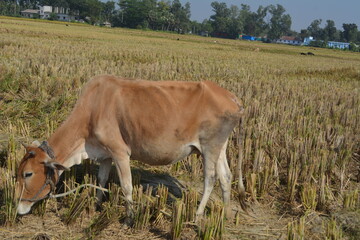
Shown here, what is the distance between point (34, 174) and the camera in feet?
14.0

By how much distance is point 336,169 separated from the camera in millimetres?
6137

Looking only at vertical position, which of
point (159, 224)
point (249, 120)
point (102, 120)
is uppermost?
point (102, 120)

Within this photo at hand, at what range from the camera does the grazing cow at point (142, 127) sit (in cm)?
450

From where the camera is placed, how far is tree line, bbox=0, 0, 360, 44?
117875 millimetres

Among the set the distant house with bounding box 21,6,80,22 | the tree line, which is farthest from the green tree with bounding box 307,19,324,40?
the distant house with bounding box 21,6,80,22

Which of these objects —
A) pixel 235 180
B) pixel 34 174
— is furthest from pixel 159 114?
pixel 235 180

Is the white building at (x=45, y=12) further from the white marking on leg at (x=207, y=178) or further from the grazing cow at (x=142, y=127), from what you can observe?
the white marking on leg at (x=207, y=178)

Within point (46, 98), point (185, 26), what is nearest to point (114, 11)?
point (185, 26)

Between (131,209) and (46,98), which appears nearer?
(131,209)

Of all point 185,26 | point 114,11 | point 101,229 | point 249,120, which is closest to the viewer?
point 101,229

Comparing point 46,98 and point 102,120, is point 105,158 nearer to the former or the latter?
point 102,120

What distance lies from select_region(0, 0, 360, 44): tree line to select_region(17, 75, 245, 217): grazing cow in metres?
111

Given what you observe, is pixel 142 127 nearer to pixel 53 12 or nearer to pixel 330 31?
pixel 53 12

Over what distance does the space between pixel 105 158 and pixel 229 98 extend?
1.63 metres
